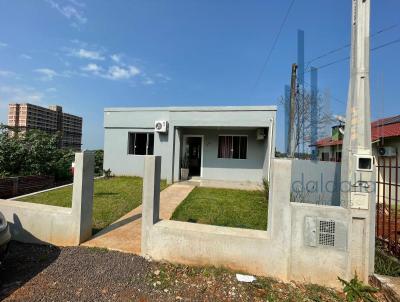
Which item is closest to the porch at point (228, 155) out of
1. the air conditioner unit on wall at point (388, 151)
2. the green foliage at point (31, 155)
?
the air conditioner unit on wall at point (388, 151)

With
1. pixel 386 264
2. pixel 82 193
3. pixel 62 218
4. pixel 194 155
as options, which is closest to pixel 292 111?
pixel 194 155

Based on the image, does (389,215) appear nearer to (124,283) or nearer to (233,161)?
(124,283)

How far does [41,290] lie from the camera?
2.91 meters

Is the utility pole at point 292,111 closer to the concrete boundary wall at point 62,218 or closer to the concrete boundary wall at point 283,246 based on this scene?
the concrete boundary wall at point 283,246

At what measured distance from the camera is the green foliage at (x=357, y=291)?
9.53 ft

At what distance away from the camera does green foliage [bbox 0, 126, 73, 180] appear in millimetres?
9562

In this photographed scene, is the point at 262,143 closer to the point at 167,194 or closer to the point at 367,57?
the point at 167,194

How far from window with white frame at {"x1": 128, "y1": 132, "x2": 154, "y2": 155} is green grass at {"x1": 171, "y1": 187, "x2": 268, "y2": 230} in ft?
16.3

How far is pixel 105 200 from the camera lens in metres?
Result: 7.35

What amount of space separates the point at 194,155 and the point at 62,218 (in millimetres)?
9404

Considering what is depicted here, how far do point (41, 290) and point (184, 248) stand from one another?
75.4 inches

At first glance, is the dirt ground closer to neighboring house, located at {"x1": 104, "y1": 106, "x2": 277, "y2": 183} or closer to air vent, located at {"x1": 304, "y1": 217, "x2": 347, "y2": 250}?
air vent, located at {"x1": 304, "y1": 217, "x2": 347, "y2": 250}

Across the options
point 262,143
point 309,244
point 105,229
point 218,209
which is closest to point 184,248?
point 309,244

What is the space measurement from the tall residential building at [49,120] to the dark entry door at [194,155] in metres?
8.77
